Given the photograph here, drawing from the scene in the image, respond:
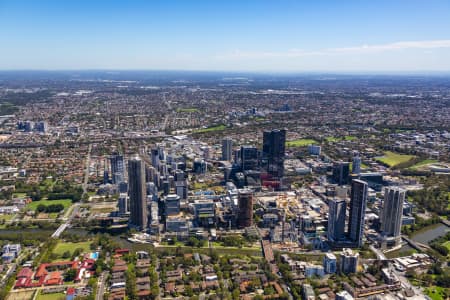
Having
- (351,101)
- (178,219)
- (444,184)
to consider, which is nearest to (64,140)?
(178,219)

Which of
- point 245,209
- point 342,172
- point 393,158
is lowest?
point 393,158

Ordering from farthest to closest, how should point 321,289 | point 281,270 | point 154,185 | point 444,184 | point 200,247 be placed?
point 444,184
point 154,185
point 200,247
point 281,270
point 321,289

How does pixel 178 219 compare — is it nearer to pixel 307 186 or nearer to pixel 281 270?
pixel 281 270

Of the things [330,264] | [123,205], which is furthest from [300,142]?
[330,264]

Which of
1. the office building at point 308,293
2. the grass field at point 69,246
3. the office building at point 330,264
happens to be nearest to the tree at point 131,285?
the grass field at point 69,246

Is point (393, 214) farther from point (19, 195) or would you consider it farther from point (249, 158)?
point (19, 195)

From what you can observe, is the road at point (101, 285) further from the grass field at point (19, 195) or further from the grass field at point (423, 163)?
the grass field at point (423, 163)

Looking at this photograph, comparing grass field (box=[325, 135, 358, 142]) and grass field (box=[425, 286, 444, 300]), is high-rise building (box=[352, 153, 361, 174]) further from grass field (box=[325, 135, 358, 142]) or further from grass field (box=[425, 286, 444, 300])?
grass field (box=[325, 135, 358, 142])
